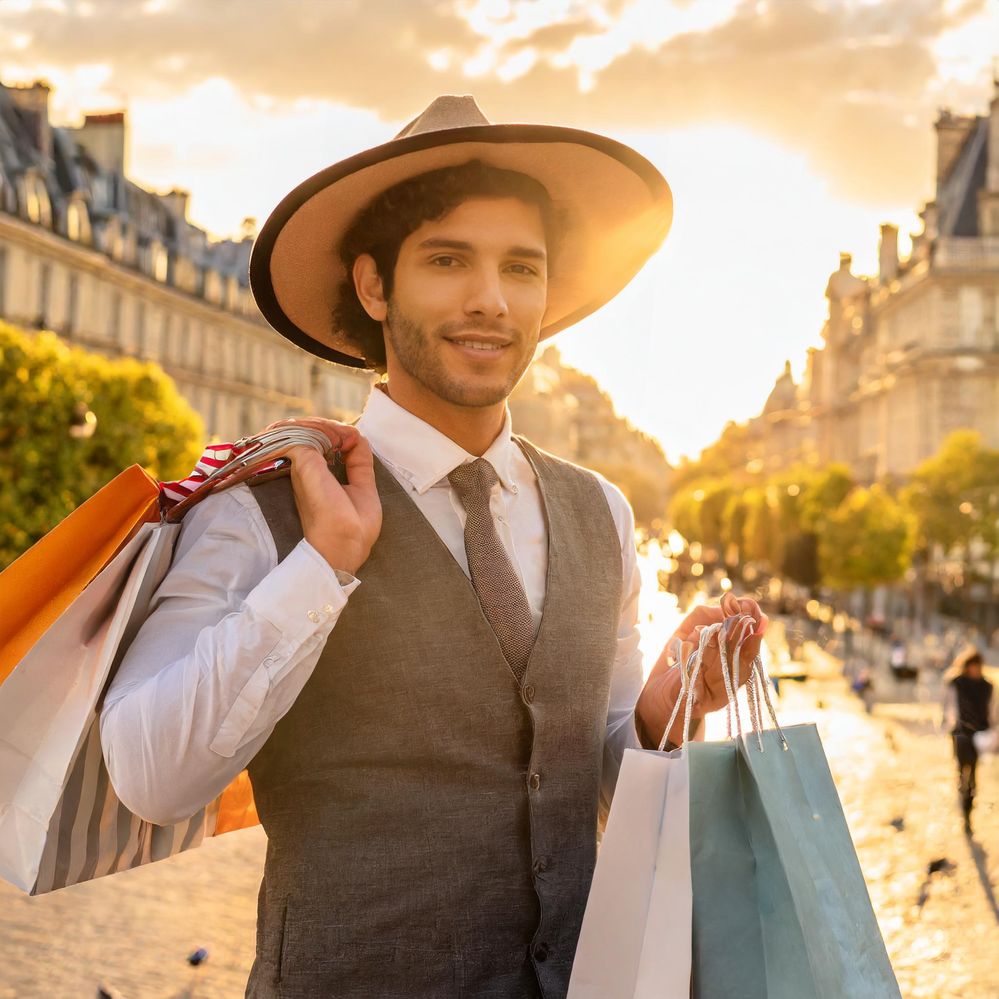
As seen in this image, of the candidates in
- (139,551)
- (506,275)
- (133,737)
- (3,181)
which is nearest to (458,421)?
A: (506,275)

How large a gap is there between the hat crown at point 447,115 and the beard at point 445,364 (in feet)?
1.05

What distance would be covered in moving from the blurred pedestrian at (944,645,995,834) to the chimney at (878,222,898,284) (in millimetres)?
58415

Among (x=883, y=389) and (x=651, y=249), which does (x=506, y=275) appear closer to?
(x=651, y=249)

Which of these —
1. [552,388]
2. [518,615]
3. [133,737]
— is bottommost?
[133,737]

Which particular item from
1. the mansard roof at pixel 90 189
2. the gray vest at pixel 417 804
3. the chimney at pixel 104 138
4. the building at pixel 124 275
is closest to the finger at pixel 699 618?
the gray vest at pixel 417 804

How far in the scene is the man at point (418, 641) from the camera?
1.98 metres

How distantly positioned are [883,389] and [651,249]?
63.3 metres

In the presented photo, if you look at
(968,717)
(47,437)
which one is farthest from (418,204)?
(47,437)

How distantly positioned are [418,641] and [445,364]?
1.63 ft

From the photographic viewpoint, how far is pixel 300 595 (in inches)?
77.6

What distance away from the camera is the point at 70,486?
2273 centimetres

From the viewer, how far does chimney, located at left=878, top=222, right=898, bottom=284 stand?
68438 millimetres

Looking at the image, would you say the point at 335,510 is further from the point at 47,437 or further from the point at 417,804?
the point at 47,437

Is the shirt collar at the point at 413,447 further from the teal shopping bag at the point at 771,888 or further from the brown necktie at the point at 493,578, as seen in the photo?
the teal shopping bag at the point at 771,888
